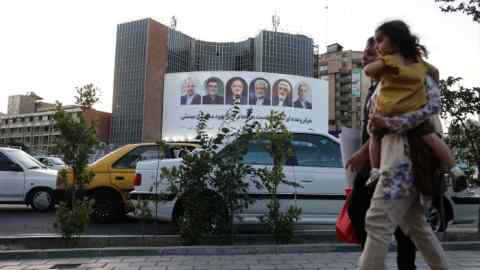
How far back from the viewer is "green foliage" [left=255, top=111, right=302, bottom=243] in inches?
233

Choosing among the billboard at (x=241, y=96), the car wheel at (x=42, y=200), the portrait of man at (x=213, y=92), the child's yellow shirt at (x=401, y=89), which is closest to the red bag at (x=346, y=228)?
the child's yellow shirt at (x=401, y=89)

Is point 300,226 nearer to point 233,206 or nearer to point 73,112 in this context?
point 233,206

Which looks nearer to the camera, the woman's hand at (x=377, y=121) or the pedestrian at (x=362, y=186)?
the woman's hand at (x=377, y=121)

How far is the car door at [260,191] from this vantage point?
20.7ft

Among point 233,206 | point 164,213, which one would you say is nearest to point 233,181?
point 233,206

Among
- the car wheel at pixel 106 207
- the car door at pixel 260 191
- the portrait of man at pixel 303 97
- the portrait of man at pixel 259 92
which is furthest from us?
the portrait of man at pixel 303 97

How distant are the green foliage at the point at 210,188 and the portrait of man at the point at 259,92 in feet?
225

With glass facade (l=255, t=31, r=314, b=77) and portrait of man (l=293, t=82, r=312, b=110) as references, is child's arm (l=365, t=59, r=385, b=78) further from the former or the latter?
glass facade (l=255, t=31, r=314, b=77)

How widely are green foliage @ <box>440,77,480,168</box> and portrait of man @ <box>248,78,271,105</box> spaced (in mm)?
67673

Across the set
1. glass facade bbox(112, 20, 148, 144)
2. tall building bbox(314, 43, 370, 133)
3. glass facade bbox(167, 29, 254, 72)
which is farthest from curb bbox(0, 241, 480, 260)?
tall building bbox(314, 43, 370, 133)

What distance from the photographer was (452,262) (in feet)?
16.5

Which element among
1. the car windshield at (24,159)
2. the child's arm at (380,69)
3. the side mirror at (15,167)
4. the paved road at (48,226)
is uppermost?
the child's arm at (380,69)

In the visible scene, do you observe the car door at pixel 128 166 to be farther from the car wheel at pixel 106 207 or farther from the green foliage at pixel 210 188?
the green foliage at pixel 210 188

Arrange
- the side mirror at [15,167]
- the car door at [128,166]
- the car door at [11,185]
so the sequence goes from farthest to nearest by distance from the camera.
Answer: the side mirror at [15,167], the car door at [11,185], the car door at [128,166]
